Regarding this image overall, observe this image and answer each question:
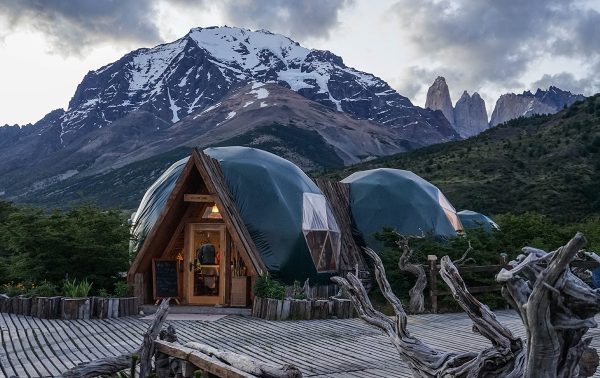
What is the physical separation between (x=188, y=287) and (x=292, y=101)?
15925 centimetres

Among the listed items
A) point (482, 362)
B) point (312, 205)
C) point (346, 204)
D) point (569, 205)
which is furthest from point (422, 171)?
point (482, 362)

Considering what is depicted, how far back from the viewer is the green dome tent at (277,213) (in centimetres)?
1695

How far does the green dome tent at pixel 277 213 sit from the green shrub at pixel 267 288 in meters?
1.63

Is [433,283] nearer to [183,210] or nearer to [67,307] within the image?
[183,210]

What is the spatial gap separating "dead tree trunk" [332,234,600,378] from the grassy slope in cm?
3412

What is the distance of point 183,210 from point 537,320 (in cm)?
1402

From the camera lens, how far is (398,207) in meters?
22.2

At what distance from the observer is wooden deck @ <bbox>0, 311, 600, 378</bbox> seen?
8.62 meters

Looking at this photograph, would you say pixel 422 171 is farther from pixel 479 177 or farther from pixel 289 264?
pixel 289 264

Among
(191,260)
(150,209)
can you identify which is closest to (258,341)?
(191,260)

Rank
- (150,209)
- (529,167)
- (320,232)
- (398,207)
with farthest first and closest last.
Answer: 1. (529,167)
2. (398,207)
3. (150,209)
4. (320,232)

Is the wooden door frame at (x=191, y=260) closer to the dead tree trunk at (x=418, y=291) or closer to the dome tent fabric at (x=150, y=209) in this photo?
the dome tent fabric at (x=150, y=209)

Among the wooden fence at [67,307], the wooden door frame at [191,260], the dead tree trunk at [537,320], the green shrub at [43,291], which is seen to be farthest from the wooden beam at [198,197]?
the dead tree trunk at [537,320]

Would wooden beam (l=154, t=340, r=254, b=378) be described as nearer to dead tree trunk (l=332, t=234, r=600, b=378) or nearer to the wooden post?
dead tree trunk (l=332, t=234, r=600, b=378)
